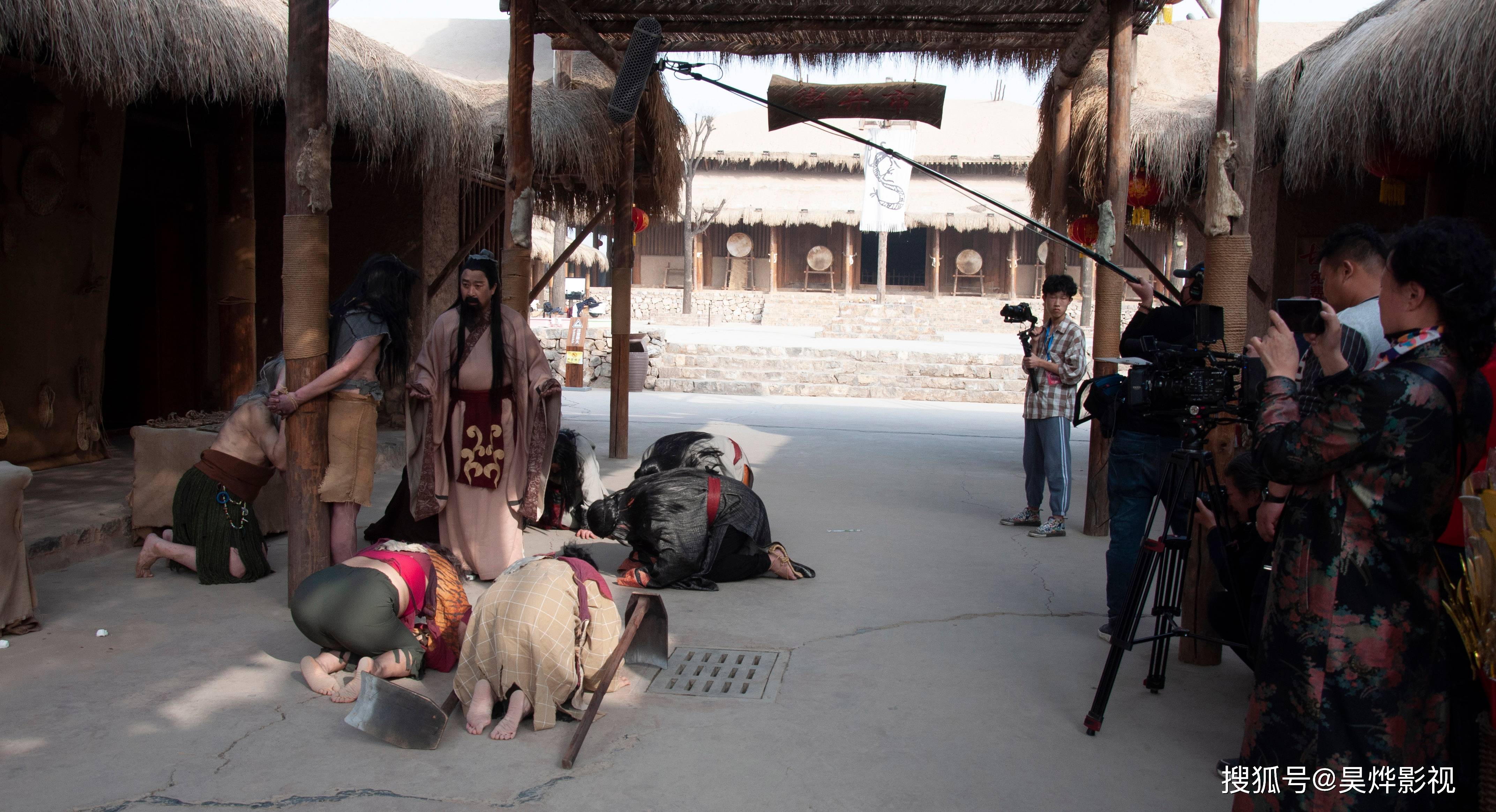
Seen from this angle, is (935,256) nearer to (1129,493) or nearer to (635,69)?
(635,69)

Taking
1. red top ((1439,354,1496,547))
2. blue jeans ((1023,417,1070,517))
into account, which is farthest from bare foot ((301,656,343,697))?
blue jeans ((1023,417,1070,517))

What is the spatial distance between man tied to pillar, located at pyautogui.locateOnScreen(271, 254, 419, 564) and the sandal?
6.10ft

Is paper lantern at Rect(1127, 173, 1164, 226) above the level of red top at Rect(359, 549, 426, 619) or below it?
above

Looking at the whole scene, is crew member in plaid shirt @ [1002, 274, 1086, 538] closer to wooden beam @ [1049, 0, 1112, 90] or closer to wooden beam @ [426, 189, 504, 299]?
wooden beam @ [1049, 0, 1112, 90]

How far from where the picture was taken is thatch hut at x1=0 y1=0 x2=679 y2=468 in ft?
17.9

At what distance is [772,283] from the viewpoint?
2794 cm

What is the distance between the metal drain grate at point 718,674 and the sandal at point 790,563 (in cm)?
106

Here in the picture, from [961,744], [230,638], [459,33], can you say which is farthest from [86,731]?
[459,33]

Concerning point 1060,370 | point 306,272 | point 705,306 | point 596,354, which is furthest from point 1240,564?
point 705,306

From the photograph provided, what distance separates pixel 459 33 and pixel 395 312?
24.3 ft

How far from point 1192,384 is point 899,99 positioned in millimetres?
4721

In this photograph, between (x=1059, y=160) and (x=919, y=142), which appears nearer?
(x=1059, y=160)

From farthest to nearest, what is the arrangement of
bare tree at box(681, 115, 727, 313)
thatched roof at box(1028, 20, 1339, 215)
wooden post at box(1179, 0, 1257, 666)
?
bare tree at box(681, 115, 727, 313) → thatched roof at box(1028, 20, 1339, 215) → wooden post at box(1179, 0, 1257, 666)

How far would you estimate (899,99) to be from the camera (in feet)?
23.4
